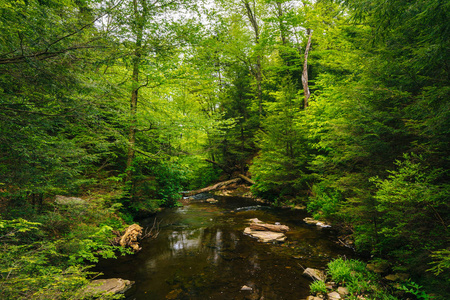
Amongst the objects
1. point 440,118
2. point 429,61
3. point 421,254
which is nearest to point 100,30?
point 429,61

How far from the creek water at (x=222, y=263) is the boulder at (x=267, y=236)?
0.29 meters

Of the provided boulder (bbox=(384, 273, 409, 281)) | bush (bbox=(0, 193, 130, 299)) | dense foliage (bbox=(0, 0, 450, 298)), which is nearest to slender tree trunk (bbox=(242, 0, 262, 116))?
dense foliage (bbox=(0, 0, 450, 298))

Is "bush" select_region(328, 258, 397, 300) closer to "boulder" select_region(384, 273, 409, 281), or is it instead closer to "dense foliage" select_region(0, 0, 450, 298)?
"boulder" select_region(384, 273, 409, 281)

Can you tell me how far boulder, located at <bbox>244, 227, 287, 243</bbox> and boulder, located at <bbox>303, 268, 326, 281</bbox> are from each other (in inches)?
85.9

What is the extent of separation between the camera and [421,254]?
3574 mm

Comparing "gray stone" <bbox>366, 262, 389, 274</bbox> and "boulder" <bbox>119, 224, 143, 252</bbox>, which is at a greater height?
"boulder" <bbox>119, 224, 143, 252</bbox>

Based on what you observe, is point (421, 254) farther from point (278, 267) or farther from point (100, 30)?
point (100, 30)

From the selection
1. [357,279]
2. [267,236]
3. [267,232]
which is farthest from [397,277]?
[267,232]

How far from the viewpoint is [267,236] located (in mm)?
7762

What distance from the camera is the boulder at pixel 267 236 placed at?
7.52 meters

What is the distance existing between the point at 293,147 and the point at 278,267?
8313 mm

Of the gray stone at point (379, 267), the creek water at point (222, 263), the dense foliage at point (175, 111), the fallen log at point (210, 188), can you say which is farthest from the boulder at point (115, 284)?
the fallen log at point (210, 188)

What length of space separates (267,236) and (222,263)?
7.92ft

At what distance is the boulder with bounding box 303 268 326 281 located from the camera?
496 centimetres
